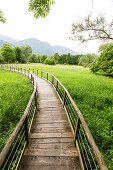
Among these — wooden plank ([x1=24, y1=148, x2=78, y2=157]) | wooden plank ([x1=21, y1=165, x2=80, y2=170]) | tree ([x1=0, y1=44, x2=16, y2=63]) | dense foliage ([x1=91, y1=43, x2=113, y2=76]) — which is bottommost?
wooden plank ([x1=21, y1=165, x2=80, y2=170])

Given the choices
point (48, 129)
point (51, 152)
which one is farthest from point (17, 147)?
point (48, 129)

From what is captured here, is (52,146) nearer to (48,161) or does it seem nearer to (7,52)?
(48,161)

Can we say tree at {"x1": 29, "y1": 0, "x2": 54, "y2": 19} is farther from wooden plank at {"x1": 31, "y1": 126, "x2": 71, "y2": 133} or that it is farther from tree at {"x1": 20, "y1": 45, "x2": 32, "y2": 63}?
tree at {"x1": 20, "y1": 45, "x2": 32, "y2": 63}

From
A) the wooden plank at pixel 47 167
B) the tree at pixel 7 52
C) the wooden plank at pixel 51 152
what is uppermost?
the tree at pixel 7 52

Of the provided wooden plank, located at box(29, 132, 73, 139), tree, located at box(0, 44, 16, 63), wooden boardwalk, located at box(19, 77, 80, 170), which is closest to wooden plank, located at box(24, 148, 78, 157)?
wooden boardwalk, located at box(19, 77, 80, 170)

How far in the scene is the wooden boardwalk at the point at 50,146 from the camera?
2315mm

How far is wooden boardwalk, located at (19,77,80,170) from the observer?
232 cm

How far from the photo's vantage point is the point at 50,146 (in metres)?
2.83

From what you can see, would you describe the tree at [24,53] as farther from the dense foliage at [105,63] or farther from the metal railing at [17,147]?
the metal railing at [17,147]

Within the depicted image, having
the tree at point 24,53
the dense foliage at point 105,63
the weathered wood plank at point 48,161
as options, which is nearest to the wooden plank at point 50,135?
the weathered wood plank at point 48,161

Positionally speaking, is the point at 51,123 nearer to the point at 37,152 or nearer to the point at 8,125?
the point at 37,152

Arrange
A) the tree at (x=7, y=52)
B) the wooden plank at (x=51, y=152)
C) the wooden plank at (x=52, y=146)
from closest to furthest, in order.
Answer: the wooden plank at (x=51, y=152)
the wooden plank at (x=52, y=146)
the tree at (x=7, y=52)

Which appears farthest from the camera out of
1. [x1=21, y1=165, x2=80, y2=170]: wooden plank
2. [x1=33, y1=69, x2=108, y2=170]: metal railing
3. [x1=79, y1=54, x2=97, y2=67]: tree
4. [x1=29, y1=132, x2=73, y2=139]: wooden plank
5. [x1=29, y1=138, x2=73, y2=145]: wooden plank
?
[x1=79, y1=54, x2=97, y2=67]: tree

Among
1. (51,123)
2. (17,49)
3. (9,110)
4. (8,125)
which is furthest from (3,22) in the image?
(17,49)
